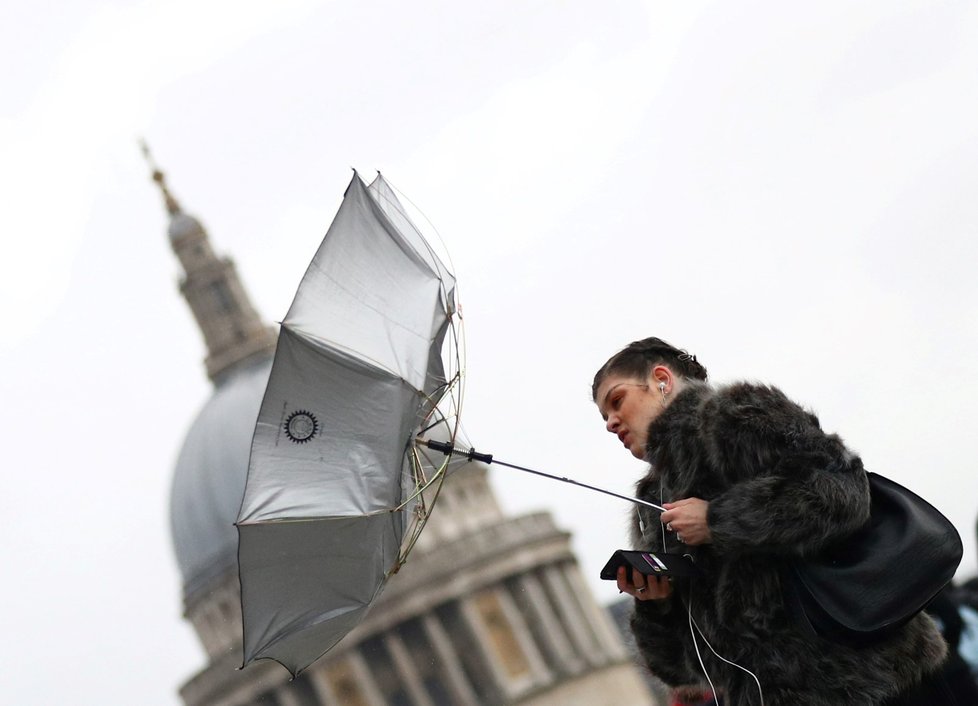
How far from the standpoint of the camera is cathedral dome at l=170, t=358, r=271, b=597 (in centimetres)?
6531

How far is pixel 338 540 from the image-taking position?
489cm

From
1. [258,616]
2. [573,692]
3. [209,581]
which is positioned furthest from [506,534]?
[258,616]

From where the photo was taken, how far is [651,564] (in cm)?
379

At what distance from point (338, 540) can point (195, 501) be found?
62.5 metres

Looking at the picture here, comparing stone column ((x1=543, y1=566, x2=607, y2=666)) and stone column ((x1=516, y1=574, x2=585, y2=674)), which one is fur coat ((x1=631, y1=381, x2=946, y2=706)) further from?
stone column ((x1=543, y1=566, x2=607, y2=666))

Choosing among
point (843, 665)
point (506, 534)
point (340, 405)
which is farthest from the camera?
point (506, 534)

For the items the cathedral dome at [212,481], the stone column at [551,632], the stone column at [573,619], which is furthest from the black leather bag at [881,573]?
the stone column at [573,619]

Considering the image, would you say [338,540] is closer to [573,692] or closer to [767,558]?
[767,558]

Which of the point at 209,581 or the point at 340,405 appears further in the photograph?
the point at 209,581

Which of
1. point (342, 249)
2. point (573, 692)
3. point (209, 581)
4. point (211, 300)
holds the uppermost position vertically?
point (211, 300)

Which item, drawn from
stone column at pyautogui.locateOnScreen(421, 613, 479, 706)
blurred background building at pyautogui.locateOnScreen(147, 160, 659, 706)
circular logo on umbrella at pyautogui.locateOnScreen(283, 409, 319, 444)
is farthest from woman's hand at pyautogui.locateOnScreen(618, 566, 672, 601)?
stone column at pyautogui.locateOnScreen(421, 613, 479, 706)

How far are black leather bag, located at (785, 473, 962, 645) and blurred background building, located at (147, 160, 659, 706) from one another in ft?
193

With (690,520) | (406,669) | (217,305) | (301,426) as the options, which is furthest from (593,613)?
(690,520)

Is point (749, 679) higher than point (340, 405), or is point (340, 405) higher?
point (340, 405)
